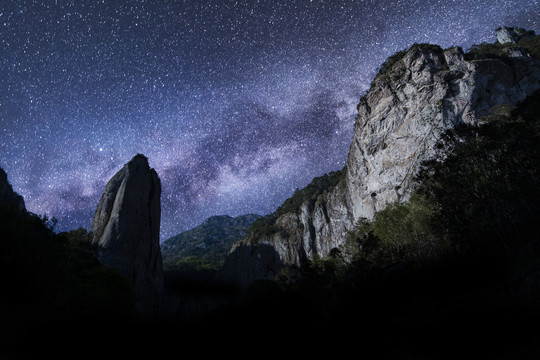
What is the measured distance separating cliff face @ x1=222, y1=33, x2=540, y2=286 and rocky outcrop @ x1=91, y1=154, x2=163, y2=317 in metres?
54.9

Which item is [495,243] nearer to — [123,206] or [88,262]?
[88,262]

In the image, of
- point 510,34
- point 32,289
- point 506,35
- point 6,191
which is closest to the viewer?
point 32,289

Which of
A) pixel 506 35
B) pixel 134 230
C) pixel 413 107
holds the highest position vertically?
pixel 506 35

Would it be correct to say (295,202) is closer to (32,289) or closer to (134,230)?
(134,230)

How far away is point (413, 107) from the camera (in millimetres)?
58469

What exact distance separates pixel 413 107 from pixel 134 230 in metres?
66.5

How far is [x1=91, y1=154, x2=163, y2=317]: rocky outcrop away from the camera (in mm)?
48438

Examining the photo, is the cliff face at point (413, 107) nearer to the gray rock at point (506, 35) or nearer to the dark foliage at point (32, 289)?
the gray rock at point (506, 35)

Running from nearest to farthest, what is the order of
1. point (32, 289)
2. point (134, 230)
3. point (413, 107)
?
point (32, 289) < point (134, 230) < point (413, 107)

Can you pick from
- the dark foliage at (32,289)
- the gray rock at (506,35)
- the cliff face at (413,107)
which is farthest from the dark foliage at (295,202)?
the dark foliage at (32,289)

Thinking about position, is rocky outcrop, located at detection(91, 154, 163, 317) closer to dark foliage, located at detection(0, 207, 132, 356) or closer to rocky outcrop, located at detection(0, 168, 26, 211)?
rocky outcrop, located at detection(0, 168, 26, 211)

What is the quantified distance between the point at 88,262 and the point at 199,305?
8289cm

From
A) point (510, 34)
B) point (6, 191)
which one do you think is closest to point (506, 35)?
point (510, 34)

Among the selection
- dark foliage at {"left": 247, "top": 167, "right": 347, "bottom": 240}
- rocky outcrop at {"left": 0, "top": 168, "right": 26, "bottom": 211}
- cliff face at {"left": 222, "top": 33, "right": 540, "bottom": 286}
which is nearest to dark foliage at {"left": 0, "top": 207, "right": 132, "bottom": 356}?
rocky outcrop at {"left": 0, "top": 168, "right": 26, "bottom": 211}
